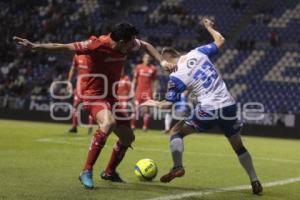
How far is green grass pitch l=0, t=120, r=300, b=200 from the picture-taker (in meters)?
7.06

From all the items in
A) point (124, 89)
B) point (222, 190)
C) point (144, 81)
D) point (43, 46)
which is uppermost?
point (43, 46)

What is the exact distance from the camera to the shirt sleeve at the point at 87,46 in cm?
A: 751

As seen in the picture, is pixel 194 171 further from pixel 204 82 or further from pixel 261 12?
pixel 261 12

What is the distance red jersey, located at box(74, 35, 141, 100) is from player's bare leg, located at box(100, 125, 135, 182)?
0.45 m

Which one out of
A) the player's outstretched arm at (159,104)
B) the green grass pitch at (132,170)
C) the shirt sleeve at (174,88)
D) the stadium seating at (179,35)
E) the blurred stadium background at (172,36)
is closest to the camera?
the green grass pitch at (132,170)

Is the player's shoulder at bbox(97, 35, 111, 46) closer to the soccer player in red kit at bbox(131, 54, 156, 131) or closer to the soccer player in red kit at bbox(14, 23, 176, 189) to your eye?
the soccer player in red kit at bbox(14, 23, 176, 189)

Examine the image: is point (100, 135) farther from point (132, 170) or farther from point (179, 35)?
point (179, 35)

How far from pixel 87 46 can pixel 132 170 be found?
101 inches

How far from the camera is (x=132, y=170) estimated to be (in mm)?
9375

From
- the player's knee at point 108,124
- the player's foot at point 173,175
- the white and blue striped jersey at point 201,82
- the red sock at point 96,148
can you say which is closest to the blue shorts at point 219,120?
the white and blue striped jersey at point 201,82

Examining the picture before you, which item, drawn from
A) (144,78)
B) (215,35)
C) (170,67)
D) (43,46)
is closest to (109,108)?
(170,67)

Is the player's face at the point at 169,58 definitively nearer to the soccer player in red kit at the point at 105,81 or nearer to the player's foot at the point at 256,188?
the soccer player in red kit at the point at 105,81

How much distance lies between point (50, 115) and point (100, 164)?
1373cm

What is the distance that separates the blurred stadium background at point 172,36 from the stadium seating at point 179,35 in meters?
0.04
